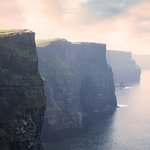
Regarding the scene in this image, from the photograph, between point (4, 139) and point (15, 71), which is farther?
point (15, 71)

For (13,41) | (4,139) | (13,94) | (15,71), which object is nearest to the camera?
(4,139)

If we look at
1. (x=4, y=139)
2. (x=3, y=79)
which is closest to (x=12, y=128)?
(x=4, y=139)

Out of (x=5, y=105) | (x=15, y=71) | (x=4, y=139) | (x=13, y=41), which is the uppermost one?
(x=13, y=41)

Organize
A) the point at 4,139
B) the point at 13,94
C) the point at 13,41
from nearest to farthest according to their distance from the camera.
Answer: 1. the point at 4,139
2. the point at 13,94
3. the point at 13,41

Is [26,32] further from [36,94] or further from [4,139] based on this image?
[4,139]

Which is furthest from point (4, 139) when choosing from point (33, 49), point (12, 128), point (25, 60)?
point (33, 49)

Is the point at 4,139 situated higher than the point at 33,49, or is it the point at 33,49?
the point at 33,49
